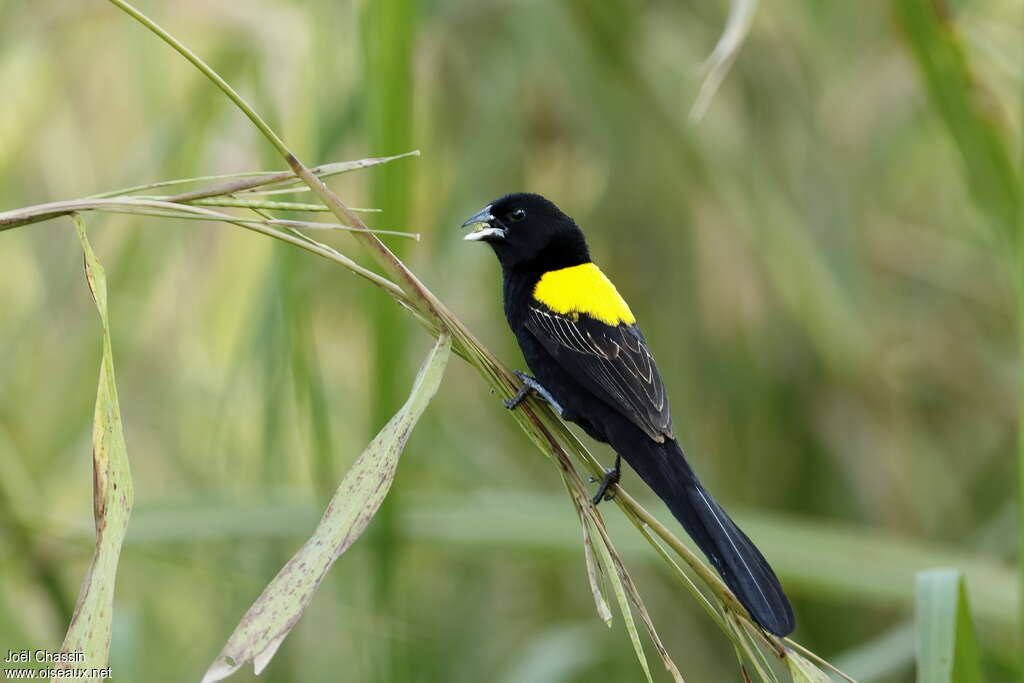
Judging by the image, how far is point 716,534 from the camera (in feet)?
5.88

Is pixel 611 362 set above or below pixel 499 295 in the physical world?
below

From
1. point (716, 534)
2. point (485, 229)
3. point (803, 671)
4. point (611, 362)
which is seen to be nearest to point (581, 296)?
point (611, 362)

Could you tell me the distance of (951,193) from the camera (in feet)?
13.0

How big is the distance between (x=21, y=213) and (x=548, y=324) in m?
1.33

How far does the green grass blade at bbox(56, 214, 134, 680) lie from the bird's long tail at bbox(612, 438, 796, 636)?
883mm

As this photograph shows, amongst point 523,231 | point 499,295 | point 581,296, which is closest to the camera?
point 581,296

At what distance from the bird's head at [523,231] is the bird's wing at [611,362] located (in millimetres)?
262

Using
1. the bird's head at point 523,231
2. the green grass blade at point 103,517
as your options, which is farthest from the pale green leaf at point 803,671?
the bird's head at point 523,231

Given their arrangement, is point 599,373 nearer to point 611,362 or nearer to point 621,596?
point 611,362

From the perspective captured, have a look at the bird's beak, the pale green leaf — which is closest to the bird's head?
the bird's beak

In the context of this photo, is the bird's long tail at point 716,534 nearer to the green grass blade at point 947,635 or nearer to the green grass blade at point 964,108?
the green grass blade at point 947,635

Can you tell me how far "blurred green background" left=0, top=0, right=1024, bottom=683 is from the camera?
3141 millimetres

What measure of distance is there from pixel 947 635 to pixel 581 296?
4.03 ft

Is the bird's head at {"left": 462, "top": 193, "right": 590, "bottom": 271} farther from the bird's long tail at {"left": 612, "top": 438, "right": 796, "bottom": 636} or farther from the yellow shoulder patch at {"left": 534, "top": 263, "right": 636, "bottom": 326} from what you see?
the bird's long tail at {"left": 612, "top": 438, "right": 796, "bottom": 636}
